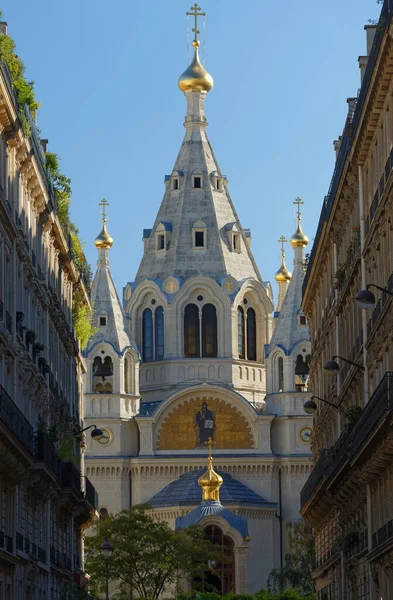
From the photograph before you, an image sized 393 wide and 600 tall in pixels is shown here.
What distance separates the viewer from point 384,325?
39.5 meters

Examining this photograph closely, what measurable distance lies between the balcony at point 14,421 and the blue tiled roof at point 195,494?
6393cm

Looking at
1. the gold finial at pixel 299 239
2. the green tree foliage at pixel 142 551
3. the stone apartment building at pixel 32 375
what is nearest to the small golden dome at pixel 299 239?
the gold finial at pixel 299 239

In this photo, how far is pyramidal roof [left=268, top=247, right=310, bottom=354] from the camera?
11106 centimetres

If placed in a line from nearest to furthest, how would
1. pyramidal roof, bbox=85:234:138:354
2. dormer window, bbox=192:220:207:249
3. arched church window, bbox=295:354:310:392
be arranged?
pyramidal roof, bbox=85:234:138:354 → arched church window, bbox=295:354:310:392 → dormer window, bbox=192:220:207:249

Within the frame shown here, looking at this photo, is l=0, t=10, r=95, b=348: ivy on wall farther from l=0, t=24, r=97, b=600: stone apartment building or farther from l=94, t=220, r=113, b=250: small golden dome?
l=94, t=220, r=113, b=250: small golden dome

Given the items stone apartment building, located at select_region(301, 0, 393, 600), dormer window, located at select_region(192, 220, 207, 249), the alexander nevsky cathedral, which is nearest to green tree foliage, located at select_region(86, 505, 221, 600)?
stone apartment building, located at select_region(301, 0, 393, 600)

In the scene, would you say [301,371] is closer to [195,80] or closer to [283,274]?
[283,274]

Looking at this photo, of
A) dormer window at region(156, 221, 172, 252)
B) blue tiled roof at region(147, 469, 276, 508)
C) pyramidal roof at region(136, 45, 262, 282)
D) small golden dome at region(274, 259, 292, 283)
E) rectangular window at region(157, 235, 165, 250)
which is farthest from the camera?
small golden dome at region(274, 259, 292, 283)

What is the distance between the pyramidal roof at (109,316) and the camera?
110250 mm

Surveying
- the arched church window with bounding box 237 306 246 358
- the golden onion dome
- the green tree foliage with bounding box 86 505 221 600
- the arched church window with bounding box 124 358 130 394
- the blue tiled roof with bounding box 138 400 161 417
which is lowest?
the green tree foliage with bounding box 86 505 221 600

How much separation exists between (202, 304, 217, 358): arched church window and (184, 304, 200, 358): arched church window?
1.39 feet

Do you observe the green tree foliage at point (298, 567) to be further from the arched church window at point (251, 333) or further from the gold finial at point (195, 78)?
the gold finial at point (195, 78)

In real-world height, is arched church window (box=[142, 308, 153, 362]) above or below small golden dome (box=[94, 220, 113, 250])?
below

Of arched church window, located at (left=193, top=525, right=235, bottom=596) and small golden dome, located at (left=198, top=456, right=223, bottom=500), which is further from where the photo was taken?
small golden dome, located at (left=198, top=456, right=223, bottom=500)
